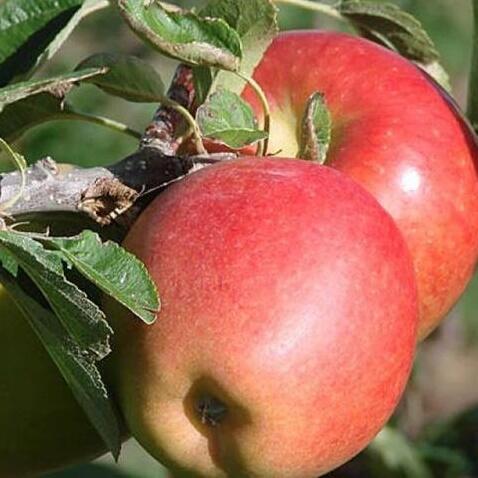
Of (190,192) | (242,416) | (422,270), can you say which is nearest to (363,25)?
(422,270)

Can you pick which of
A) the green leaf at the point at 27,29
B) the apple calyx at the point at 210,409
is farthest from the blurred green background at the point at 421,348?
the apple calyx at the point at 210,409

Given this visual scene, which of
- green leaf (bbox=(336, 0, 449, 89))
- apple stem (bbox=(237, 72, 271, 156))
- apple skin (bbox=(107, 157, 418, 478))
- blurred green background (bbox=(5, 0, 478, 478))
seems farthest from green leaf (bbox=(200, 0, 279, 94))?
blurred green background (bbox=(5, 0, 478, 478))

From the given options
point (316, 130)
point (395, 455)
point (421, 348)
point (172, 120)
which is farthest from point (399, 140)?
point (421, 348)

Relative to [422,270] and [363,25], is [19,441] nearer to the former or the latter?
[422,270]

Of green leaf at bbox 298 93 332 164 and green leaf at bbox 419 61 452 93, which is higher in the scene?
green leaf at bbox 298 93 332 164

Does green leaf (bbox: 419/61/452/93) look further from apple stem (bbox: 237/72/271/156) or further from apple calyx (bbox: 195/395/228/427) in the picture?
apple calyx (bbox: 195/395/228/427)

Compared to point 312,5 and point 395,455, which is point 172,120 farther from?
point 395,455

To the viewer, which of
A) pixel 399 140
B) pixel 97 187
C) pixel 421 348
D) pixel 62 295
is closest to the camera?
pixel 62 295
